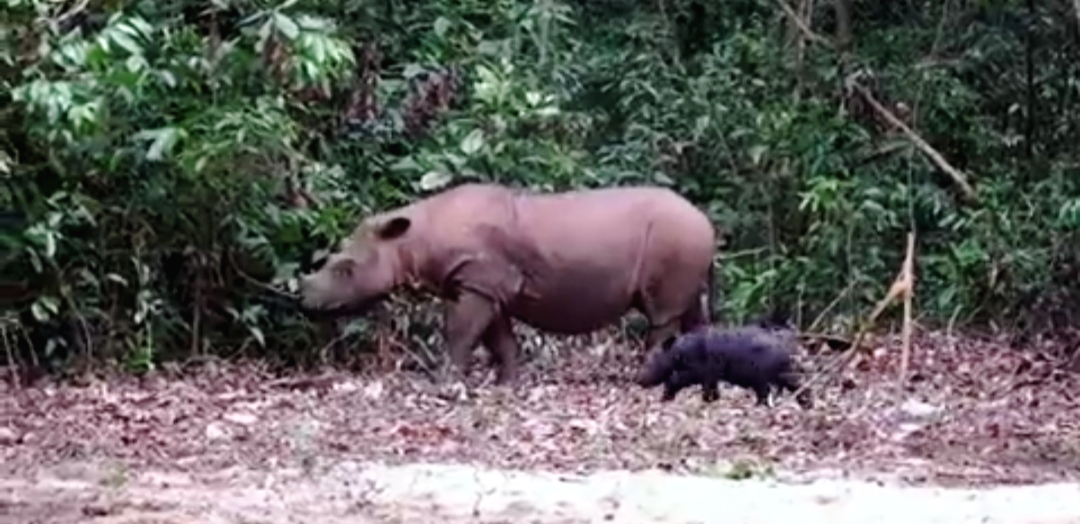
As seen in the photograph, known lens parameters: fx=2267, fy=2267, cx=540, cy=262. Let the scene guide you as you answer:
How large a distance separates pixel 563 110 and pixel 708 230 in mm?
2360

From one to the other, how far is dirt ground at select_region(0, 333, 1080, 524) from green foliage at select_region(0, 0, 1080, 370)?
76 centimetres

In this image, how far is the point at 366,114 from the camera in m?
11.8

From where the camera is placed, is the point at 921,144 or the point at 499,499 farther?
the point at 921,144

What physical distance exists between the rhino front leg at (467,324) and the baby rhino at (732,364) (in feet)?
3.88

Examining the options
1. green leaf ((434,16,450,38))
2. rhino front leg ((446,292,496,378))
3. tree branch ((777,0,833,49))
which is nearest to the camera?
rhino front leg ((446,292,496,378))

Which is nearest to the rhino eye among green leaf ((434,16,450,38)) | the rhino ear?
the rhino ear

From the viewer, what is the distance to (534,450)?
798 centimetres

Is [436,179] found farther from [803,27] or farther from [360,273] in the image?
[803,27]

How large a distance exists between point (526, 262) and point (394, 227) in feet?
Answer: 2.10

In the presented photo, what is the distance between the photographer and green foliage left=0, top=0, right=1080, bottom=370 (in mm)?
10562

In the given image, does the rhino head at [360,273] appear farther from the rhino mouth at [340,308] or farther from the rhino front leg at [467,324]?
the rhino front leg at [467,324]

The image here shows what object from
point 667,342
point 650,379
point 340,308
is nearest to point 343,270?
point 340,308

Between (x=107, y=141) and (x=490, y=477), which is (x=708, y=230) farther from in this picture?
(x=490, y=477)

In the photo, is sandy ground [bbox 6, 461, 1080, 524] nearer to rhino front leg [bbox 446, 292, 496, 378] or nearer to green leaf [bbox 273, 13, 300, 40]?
rhino front leg [bbox 446, 292, 496, 378]
